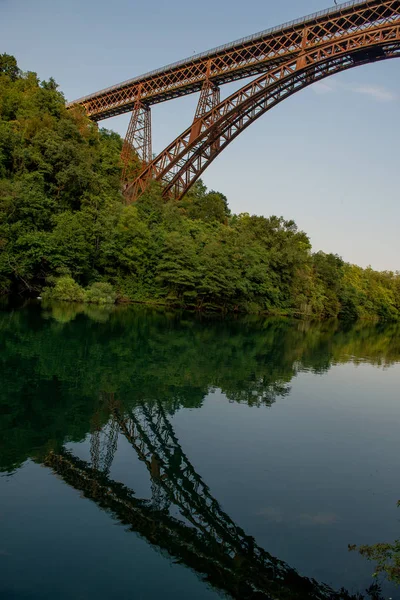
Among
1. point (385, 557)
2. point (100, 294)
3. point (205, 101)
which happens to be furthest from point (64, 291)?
point (385, 557)

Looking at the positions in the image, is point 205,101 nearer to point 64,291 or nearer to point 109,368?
point 64,291

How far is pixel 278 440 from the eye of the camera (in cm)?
748

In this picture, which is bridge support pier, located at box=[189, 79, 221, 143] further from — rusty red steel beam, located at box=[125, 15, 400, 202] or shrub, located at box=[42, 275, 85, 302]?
shrub, located at box=[42, 275, 85, 302]

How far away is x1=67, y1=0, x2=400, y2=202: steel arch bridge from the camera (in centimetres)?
2705

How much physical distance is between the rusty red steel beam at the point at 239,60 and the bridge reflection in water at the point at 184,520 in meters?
29.2

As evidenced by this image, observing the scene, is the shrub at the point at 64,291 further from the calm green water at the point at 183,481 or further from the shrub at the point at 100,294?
the calm green water at the point at 183,481

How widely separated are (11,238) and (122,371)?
2028cm

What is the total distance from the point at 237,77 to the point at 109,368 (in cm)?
2835

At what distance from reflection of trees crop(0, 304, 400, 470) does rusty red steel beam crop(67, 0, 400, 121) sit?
20107mm

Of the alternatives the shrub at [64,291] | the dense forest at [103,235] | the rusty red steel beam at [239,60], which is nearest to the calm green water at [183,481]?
the shrub at [64,291]

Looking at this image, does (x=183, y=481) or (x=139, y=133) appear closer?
(x=183, y=481)

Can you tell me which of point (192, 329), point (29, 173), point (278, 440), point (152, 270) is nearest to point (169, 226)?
point (152, 270)

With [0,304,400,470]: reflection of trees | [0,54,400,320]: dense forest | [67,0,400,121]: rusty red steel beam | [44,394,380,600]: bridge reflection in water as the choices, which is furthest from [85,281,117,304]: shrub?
[44,394,380,600]: bridge reflection in water

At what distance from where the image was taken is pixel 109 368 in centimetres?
1101
